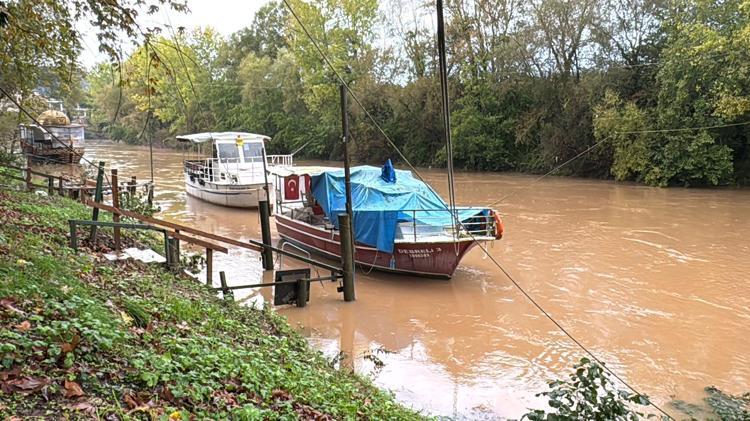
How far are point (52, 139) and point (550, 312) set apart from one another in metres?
32.7

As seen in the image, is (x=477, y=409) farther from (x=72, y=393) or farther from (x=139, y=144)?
(x=139, y=144)

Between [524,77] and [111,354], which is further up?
[524,77]

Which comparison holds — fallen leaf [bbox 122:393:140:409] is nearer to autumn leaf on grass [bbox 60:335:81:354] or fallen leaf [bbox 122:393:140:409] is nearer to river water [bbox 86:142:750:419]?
autumn leaf on grass [bbox 60:335:81:354]

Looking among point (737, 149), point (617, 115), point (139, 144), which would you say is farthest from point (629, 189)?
point (139, 144)

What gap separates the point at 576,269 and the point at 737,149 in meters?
19.1

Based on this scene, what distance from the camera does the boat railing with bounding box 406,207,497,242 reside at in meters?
11.9

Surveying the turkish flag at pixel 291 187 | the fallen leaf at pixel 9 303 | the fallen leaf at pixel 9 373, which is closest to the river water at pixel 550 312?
the turkish flag at pixel 291 187

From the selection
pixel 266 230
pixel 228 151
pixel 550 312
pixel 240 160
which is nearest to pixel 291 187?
pixel 266 230

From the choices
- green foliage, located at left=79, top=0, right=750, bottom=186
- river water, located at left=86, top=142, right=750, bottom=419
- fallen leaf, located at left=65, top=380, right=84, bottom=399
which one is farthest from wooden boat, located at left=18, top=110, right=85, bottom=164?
fallen leaf, located at left=65, top=380, right=84, bottom=399

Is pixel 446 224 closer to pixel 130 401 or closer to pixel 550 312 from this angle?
pixel 550 312

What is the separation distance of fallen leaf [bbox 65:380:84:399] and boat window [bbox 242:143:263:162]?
823 inches

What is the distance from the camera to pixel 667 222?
19.0 m

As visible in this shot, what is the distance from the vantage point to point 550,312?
10398mm

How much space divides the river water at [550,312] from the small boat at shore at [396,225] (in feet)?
1.92
